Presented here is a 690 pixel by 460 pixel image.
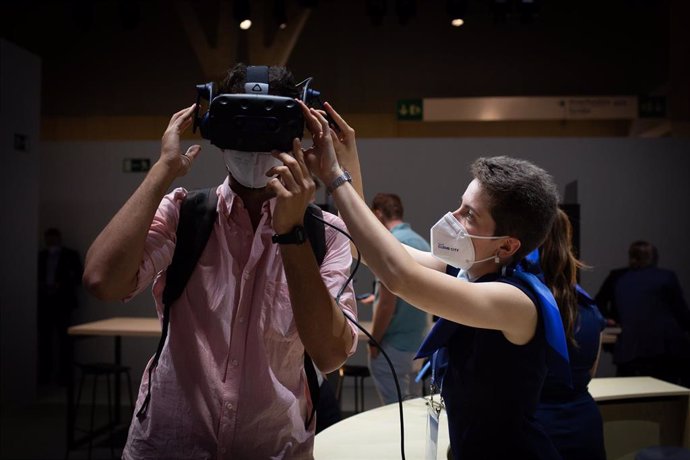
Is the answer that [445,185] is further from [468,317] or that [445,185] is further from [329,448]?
[468,317]

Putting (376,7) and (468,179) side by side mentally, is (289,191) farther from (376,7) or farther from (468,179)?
(376,7)

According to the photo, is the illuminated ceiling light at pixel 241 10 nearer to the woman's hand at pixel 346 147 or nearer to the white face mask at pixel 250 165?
the woman's hand at pixel 346 147

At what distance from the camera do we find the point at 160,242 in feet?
3.81

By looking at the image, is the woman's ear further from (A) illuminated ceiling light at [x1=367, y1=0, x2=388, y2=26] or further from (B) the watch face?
(A) illuminated ceiling light at [x1=367, y1=0, x2=388, y2=26]

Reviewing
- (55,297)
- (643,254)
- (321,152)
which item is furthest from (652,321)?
(55,297)

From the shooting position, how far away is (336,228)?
1.22 m

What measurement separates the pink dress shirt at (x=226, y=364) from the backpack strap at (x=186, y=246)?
0.01 metres

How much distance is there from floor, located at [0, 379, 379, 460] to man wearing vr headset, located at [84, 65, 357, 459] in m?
3.64

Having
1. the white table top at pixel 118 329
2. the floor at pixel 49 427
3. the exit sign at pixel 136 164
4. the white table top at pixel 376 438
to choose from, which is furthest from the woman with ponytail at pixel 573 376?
the exit sign at pixel 136 164

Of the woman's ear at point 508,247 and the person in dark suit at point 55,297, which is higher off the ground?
the woman's ear at point 508,247

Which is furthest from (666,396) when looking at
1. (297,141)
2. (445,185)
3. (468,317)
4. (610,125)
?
(610,125)

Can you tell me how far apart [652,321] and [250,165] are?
168 inches

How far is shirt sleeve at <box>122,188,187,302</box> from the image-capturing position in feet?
3.69

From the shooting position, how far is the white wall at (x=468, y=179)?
21.3ft
